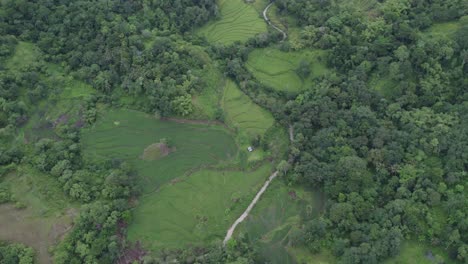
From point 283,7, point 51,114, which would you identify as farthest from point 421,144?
point 51,114

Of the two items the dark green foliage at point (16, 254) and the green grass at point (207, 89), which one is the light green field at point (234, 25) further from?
the dark green foliage at point (16, 254)

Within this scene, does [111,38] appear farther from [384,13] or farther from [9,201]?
[384,13]

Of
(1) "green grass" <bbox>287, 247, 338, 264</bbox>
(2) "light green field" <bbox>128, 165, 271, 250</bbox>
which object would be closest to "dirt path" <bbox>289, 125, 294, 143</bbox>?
(2) "light green field" <bbox>128, 165, 271, 250</bbox>

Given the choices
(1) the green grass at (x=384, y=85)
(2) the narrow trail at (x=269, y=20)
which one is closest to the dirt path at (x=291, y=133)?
(1) the green grass at (x=384, y=85)

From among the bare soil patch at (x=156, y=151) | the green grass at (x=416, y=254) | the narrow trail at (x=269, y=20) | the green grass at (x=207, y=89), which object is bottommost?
the green grass at (x=416, y=254)

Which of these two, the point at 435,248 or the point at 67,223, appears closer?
the point at 435,248

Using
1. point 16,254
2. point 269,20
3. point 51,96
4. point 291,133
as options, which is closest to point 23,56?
point 51,96

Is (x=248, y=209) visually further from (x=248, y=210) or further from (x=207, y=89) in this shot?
(x=207, y=89)

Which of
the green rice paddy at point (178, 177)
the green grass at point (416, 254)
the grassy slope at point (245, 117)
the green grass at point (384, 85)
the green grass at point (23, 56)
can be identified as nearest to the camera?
the green grass at point (416, 254)
